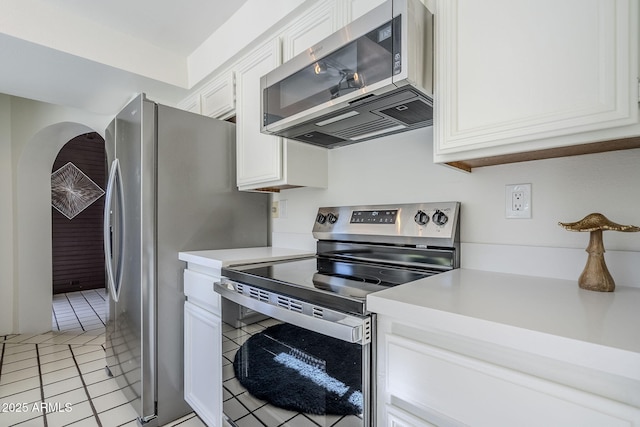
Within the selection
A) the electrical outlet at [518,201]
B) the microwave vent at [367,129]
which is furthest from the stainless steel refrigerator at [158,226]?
the electrical outlet at [518,201]

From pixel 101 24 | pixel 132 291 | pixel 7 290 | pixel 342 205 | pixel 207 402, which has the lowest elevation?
pixel 207 402

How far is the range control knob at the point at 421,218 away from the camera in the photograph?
51.9 inches

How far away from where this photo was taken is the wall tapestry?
4.72m

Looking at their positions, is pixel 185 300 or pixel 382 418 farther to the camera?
pixel 185 300

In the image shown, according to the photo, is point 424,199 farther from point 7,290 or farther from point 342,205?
point 7,290

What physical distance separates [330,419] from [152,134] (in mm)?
1596

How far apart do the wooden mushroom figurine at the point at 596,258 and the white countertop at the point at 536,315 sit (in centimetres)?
3

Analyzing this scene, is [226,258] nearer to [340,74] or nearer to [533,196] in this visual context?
[340,74]

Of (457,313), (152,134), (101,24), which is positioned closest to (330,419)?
(457,313)

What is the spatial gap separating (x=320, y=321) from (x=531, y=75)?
0.92m

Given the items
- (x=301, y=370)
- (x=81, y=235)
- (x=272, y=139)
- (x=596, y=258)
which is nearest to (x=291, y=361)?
(x=301, y=370)

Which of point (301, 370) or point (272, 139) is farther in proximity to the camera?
point (272, 139)

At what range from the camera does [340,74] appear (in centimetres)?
116

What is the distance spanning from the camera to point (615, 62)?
0.71 m
